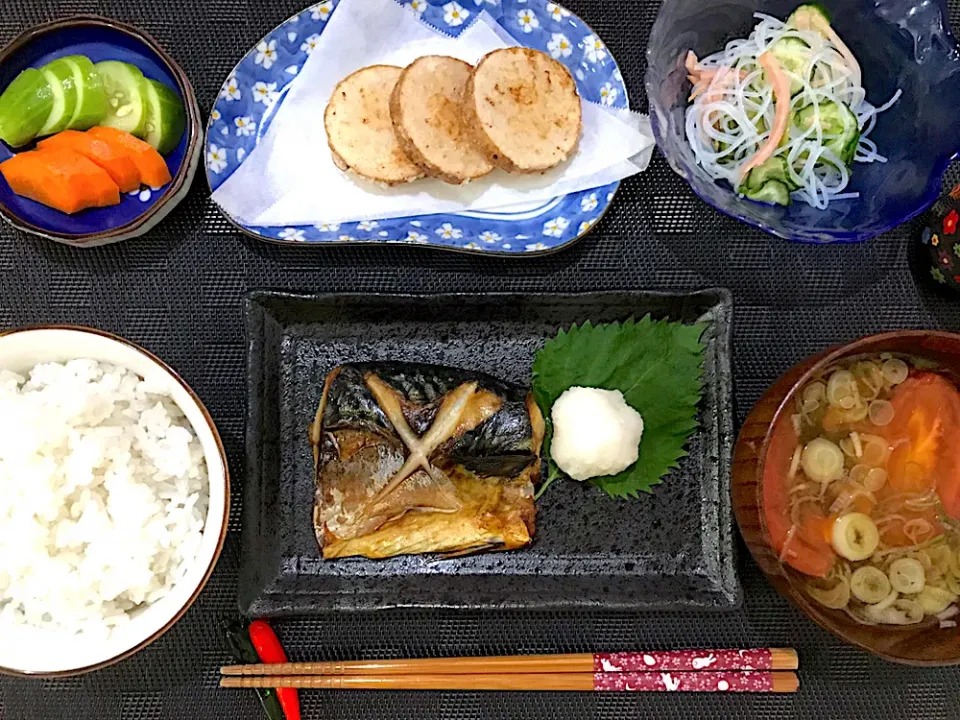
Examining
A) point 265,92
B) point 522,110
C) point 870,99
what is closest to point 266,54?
point 265,92

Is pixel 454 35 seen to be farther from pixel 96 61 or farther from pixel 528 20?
pixel 96 61

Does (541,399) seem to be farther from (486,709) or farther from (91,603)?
(91,603)

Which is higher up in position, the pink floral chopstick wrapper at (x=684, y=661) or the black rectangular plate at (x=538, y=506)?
the black rectangular plate at (x=538, y=506)

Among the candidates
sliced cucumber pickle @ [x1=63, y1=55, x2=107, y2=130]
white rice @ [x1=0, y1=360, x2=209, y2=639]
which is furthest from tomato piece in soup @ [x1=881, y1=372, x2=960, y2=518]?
sliced cucumber pickle @ [x1=63, y1=55, x2=107, y2=130]

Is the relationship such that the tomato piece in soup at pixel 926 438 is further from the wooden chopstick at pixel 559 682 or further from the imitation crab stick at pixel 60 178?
the imitation crab stick at pixel 60 178

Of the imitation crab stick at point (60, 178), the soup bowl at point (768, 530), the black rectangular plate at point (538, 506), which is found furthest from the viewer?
the black rectangular plate at point (538, 506)

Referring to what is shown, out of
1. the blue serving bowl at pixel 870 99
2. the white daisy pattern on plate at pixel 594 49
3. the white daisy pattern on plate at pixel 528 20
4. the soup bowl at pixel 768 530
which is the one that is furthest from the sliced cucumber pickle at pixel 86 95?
the soup bowl at pixel 768 530
